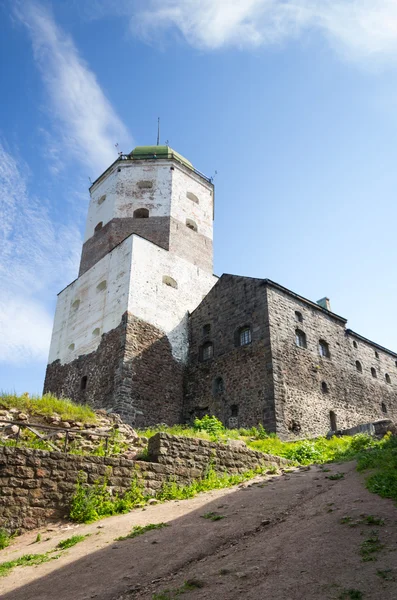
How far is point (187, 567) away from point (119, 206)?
23.3 m

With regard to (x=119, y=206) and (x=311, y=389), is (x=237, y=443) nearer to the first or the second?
(x=311, y=389)

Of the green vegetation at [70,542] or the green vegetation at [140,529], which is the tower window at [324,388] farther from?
the green vegetation at [70,542]

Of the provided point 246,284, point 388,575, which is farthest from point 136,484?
point 246,284

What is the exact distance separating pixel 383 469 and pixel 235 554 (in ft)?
14.0

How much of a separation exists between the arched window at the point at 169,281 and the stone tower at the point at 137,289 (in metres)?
0.05

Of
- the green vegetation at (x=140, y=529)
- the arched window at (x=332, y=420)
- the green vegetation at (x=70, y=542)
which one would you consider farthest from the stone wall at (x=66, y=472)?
the arched window at (x=332, y=420)

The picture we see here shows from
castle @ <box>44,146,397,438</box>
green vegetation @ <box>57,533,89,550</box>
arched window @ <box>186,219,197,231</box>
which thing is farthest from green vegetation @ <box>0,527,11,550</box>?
arched window @ <box>186,219,197,231</box>

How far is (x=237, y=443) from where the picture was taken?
1277 centimetres

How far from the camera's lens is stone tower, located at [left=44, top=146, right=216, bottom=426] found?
21375mm

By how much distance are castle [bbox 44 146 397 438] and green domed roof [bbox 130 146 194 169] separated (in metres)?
0.40

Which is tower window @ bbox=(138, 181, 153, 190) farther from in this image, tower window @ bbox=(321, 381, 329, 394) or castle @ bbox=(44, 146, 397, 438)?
tower window @ bbox=(321, 381, 329, 394)

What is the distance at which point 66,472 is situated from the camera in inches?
349

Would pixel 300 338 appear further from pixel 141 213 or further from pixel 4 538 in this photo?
pixel 4 538

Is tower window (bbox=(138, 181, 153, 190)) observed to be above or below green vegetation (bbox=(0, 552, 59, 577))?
above
